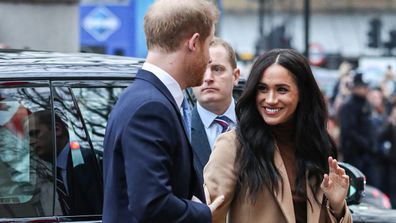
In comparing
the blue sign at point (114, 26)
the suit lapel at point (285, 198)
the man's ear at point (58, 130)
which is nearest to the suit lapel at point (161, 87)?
the suit lapel at point (285, 198)

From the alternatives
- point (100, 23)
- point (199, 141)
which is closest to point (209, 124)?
point (199, 141)

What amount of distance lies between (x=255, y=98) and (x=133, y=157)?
1012mm

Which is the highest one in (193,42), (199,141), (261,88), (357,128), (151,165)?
(193,42)

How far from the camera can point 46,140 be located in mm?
4359

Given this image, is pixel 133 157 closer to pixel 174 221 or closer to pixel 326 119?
pixel 174 221

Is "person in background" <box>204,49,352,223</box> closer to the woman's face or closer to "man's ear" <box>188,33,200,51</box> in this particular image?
the woman's face

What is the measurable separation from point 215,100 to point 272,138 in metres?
1.05

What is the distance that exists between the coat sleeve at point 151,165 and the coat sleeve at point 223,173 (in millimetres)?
615

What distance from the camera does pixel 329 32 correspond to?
179ft

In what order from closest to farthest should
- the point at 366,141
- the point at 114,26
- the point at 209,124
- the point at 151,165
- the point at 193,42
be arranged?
the point at 151,165 → the point at 193,42 → the point at 209,124 → the point at 366,141 → the point at 114,26

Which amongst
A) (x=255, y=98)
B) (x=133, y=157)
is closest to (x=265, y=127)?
(x=255, y=98)

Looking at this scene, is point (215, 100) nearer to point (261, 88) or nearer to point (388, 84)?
point (261, 88)

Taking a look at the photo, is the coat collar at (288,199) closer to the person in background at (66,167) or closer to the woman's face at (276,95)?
the woman's face at (276,95)

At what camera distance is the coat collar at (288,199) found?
3926 mm
